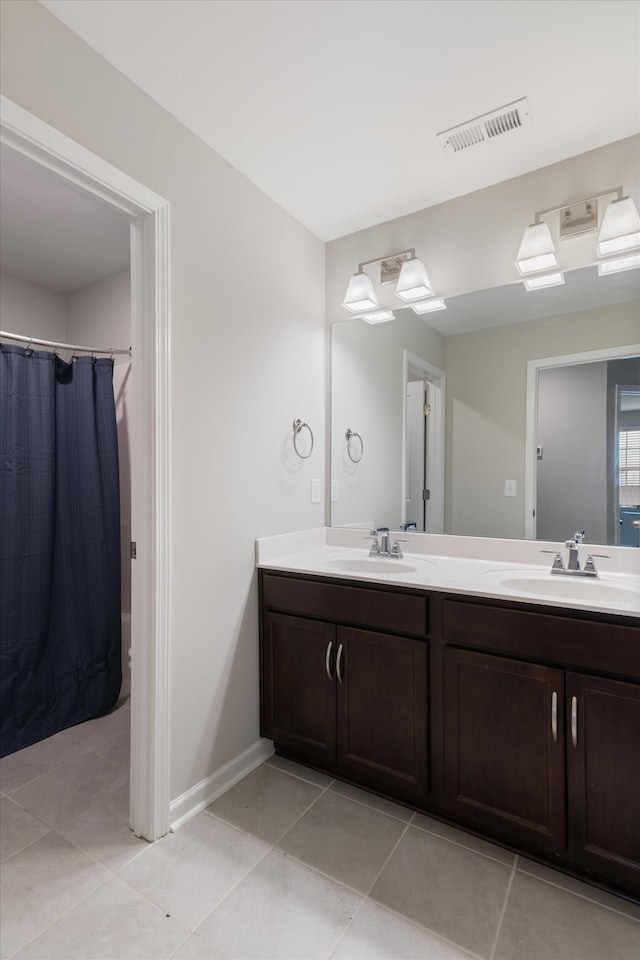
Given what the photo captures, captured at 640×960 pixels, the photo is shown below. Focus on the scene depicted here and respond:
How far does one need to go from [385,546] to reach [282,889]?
129 centimetres

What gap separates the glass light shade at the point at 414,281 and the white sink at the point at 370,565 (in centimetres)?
122

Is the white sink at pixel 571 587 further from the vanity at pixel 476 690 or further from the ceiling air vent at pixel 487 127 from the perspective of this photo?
the ceiling air vent at pixel 487 127

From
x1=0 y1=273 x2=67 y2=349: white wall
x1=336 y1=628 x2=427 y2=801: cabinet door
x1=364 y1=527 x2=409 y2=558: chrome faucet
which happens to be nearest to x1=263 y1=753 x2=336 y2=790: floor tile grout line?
x1=336 y1=628 x2=427 y2=801: cabinet door

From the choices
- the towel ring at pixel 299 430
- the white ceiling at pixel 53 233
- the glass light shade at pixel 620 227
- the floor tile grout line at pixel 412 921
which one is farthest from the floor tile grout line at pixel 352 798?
the white ceiling at pixel 53 233

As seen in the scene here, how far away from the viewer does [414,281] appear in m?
2.15

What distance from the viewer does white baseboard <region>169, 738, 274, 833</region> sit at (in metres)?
1.66

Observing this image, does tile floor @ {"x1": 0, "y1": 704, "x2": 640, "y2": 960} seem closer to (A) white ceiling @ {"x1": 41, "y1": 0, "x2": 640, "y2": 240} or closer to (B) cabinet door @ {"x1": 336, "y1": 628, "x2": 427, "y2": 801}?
(B) cabinet door @ {"x1": 336, "y1": 628, "x2": 427, "y2": 801}

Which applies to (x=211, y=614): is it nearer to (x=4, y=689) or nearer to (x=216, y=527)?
(x=216, y=527)

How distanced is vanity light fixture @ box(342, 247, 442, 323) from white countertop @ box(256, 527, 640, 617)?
1.11m

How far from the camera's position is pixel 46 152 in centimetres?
128

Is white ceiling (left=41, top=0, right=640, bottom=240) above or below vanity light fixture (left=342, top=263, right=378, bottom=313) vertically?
above

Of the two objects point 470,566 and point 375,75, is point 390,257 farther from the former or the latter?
point 470,566

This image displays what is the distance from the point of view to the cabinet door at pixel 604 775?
1.31 meters

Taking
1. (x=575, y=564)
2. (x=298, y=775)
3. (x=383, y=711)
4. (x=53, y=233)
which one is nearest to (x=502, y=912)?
(x=383, y=711)
